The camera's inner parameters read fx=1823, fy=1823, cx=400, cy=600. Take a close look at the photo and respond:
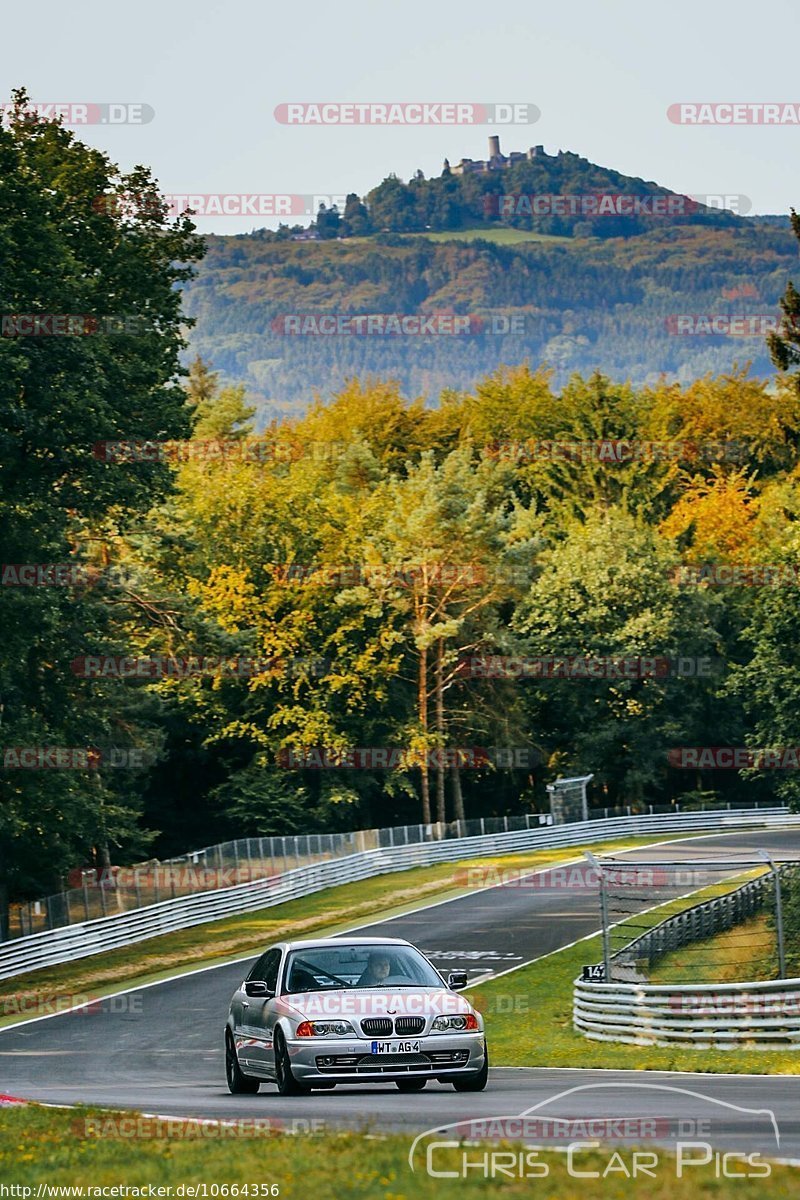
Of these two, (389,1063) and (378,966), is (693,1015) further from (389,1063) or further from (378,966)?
(389,1063)

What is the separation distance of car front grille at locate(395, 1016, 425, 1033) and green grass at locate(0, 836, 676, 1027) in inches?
728

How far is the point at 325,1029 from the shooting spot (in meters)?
15.8

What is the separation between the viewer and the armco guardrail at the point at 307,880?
40281 millimetres

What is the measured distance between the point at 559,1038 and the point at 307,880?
97.2 ft

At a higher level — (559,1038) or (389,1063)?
(389,1063)

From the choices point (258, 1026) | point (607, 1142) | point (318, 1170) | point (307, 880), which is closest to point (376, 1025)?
point (258, 1026)

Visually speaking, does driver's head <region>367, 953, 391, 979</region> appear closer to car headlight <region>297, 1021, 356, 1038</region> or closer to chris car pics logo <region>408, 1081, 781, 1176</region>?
car headlight <region>297, 1021, 356, 1038</region>

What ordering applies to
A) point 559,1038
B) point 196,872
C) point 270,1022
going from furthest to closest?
point 196,872 → point 559,1038 → point 270,1022

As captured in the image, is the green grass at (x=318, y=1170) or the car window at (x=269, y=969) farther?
the car window at (x=269, y=969)

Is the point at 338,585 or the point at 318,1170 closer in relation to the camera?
the point at 318,1170

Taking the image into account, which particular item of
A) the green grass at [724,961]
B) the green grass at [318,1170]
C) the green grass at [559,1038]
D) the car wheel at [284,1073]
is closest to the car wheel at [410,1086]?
the car wheel at [284,1073]

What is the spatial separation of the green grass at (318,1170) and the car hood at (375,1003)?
2986 millimetres

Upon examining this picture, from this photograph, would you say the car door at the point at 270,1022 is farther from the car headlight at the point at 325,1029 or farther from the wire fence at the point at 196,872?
the wire fence at the point at 196,872

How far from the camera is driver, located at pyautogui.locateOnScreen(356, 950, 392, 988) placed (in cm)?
1656
